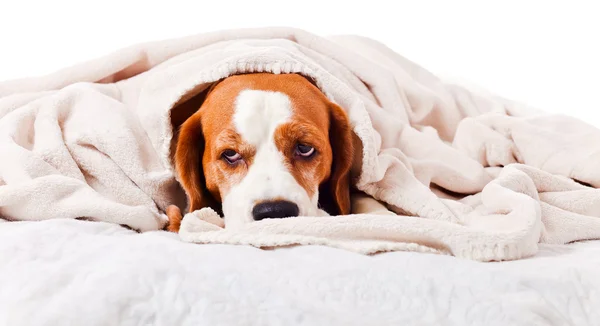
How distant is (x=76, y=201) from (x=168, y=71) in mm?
621

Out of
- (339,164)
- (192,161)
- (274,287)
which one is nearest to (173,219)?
(192,161)

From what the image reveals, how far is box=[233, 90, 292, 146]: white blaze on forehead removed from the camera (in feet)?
5.22

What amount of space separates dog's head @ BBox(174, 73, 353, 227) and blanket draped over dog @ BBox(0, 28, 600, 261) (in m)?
0.06

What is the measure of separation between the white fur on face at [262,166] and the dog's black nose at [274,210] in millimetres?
15

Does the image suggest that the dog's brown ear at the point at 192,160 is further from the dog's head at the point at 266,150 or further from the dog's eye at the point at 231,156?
the dog's eye at the point at 231,156

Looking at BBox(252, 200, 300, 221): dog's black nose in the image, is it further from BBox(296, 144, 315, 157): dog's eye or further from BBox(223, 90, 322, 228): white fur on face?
BBox(296, 144, 315, 157): dog's eye

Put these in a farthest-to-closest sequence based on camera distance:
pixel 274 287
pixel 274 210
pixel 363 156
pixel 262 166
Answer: pixel 363 156
pixel 262 166
pixel 274 210
pixel 274 287

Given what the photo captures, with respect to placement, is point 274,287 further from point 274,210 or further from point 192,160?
point 192,160

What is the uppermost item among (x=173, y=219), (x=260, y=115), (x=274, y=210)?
(x=260, y=115)

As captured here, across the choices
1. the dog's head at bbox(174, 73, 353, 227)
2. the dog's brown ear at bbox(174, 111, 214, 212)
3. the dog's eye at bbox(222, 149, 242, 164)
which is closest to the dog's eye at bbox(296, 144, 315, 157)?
the dog's head at bbox(174, 73, 353, 227)

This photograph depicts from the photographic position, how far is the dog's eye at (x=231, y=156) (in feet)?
5.28

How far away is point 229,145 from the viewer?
1.60 meters

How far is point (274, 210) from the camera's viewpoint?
144 cm

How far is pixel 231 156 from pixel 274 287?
0.63 meters
